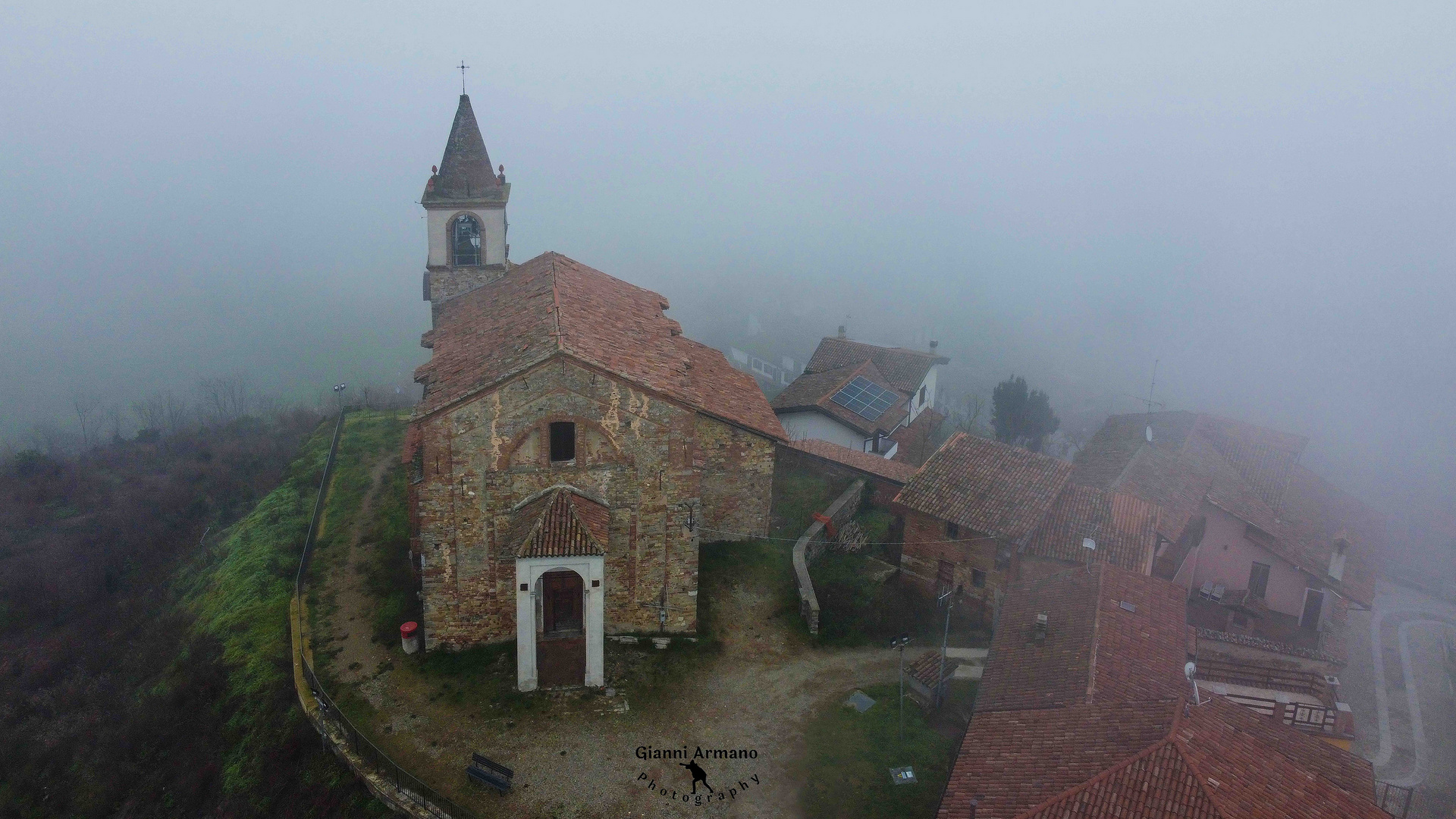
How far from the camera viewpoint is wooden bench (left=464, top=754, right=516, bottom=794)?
18547 mm

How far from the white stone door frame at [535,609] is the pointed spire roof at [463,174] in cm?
2028

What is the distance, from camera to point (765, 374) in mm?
88188

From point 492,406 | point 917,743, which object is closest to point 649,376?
point 492,406

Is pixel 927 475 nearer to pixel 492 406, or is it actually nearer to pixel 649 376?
pixel 649 376

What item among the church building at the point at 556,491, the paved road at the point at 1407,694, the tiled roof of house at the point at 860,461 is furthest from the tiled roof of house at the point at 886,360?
the church building at the point at 556,491

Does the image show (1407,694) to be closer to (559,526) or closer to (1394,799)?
(1394,799)

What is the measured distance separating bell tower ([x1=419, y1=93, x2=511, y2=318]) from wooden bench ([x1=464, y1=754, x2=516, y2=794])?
22.2m

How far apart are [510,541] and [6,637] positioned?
28.0 m

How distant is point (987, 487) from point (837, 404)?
559 inches

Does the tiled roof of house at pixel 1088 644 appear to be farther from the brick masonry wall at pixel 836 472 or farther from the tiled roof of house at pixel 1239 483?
the brick masonry wall at pixel 836 472

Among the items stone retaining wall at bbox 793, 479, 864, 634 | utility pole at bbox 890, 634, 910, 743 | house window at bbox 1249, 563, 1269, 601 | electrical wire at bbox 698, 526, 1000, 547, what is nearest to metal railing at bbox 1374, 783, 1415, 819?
house window at bbox 1249, 563, 1269, 601

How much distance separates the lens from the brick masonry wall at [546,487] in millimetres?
21344

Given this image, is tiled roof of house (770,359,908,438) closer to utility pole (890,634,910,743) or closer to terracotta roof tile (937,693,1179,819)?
utility pole (890,634,910,743)

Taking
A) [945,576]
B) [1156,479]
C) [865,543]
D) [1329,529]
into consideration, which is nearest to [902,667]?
[945,576]
